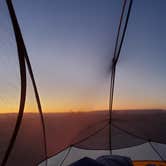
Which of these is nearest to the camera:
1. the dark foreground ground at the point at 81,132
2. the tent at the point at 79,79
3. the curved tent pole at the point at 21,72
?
the curved tent pole at the point at 21,72

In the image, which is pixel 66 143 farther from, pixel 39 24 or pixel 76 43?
pixel 39 24

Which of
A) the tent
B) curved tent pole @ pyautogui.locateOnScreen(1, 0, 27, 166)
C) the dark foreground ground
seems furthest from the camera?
the dark foreground ground

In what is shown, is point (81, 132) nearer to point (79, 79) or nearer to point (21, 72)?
point (79, 79)

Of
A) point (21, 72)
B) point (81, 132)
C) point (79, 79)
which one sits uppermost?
point (79, 79)

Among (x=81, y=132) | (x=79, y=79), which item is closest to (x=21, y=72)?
(x=79, y=79)

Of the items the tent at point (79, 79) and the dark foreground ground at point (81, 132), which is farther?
the dark foreground ground at point (81, 132)

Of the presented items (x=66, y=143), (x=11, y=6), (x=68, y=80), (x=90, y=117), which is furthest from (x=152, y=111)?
(x=11, y=6)

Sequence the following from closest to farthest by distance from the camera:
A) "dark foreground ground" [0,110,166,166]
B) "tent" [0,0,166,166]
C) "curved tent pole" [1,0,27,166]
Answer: "curved tent pole" [1,0,27,166] → "tent" [0,0,166,166] → "dark foreground ground" [0,110,166,166]

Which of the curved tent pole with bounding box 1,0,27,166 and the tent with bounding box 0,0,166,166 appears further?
the tent with bounding box 0,0,166,166

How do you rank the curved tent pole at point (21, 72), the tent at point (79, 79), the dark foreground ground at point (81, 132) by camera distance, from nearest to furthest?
1. the curved tent pole at point (21, 72)
2. the tent at point (79, 79)
3. the dark foreground ground at point (81, 132)
